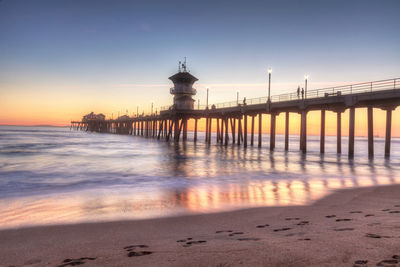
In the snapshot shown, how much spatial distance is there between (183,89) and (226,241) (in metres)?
45.0

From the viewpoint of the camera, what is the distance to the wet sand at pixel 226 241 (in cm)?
319

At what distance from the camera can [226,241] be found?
407cm

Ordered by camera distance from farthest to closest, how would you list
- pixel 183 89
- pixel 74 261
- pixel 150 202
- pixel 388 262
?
pixel 183 89 → pixel 150 202 → pixel 74 261 → pixel 388 262

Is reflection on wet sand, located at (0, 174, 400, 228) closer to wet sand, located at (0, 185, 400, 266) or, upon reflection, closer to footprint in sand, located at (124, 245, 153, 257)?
wet sand, located at (0, 185, 400, 266)

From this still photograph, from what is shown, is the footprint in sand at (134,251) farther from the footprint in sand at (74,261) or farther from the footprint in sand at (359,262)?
the footprint in sand at (359,262)

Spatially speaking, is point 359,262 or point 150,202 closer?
point 359,262

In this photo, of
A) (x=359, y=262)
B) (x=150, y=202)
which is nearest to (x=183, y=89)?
(x=150, y=202)

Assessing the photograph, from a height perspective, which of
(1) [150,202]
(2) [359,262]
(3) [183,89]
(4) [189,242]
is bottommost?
(1) [150,202]

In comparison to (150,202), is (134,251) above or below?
above

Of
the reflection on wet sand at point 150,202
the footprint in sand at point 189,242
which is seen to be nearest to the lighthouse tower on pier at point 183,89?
the reflection on wet sand at point 150,202

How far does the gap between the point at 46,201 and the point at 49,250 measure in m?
4.93

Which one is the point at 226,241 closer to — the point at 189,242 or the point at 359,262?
the point at 189,242

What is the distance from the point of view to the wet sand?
3191 millimetres

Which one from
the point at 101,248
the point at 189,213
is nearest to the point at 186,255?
the point at 101,248
